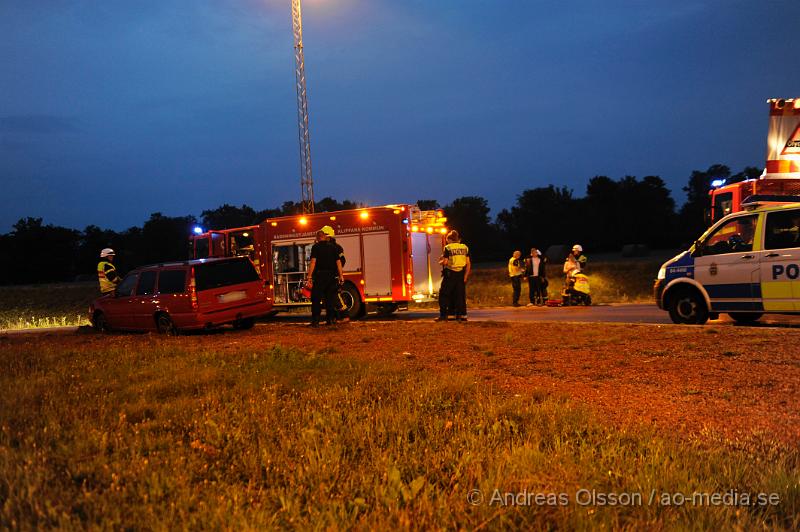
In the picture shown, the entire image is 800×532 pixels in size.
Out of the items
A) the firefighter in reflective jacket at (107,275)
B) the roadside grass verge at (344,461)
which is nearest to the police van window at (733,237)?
the roadside grass verge at (344,461)

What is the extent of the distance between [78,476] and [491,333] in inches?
293

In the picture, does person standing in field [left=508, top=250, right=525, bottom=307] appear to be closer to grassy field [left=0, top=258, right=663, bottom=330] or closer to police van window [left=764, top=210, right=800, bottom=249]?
grassy field [left=0, top=258, right=663, bottom=330]

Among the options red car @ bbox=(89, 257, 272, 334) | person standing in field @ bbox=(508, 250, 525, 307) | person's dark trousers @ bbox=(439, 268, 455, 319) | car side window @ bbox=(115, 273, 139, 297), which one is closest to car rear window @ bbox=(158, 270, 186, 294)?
red car @ bbox=(89, 257, 272, 334)

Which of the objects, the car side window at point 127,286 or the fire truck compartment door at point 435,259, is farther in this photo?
the fire truck compartment door at point 435,259

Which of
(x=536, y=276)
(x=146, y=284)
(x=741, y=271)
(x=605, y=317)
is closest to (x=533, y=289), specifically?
(x=536, y=276)

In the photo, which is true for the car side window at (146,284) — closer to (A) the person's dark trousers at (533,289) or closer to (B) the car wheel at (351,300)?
(B) the car wheel at (351,300)

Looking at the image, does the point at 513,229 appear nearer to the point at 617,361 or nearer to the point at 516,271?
the point at 516,271

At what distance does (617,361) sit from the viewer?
7594 mm

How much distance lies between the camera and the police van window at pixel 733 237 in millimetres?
10258

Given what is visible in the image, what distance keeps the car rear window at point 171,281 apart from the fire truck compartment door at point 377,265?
4659mm

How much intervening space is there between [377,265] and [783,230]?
8.69 meters

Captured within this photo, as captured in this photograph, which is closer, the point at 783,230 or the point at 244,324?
the point at 783,230

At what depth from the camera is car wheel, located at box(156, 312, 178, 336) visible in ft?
41.7

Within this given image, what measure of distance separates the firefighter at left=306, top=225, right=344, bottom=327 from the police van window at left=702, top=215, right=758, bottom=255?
6.53 meters
